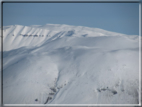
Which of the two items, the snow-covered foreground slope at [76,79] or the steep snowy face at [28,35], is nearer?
the snow-covered foreground slope at [76,79]

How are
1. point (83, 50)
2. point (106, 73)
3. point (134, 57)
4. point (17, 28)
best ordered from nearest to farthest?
point (106, 73), point (134, 57), point (83, 50), point (17, 28)

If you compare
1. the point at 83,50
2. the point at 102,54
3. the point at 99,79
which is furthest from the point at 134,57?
the point at 83,50

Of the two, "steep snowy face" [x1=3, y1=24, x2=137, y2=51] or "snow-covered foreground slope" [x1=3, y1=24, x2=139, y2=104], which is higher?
"steep snowy face" [x1=3, y1=24, x2=137, y2=51]

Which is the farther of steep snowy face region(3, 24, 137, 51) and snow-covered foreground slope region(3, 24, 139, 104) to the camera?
steep snowy face region(3, 24, 137, 51)

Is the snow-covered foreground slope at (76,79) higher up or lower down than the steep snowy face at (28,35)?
lower down

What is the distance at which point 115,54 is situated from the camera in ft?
35.8

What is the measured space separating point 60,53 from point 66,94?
4.94 m

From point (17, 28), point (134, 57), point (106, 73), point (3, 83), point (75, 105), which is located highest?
point (17, 28)

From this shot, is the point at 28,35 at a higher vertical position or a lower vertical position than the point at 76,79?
higher

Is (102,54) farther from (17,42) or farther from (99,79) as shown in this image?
(17,42)

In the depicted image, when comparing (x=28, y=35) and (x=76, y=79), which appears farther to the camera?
(x=28, y=35)

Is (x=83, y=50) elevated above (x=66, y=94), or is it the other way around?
(x=83, y=50)

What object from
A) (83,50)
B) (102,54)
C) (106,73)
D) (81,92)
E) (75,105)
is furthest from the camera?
(83,50)

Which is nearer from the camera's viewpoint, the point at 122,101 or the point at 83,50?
the point at 122,101
